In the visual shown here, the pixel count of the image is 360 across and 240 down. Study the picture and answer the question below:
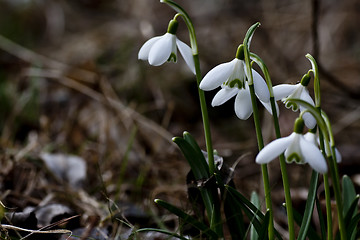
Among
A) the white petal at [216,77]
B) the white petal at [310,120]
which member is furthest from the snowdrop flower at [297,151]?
the white petal at [216,77]

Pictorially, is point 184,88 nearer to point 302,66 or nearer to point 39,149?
point 302,66

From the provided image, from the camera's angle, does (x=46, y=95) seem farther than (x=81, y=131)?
Yes

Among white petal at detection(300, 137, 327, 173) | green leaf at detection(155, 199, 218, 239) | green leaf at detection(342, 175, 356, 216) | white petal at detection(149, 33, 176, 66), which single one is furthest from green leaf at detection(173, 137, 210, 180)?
green leaf at detection(342, 175, 356, 216)

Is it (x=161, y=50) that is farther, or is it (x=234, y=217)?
(x=234, y=217)

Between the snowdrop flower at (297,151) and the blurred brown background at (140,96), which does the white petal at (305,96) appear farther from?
the blurred brown background at (140,96)

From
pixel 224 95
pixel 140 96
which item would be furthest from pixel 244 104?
pixel 140 96

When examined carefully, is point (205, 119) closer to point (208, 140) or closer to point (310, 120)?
point (208, 140)

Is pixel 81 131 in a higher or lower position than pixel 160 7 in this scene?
lower

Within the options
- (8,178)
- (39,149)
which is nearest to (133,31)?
(39,149)
